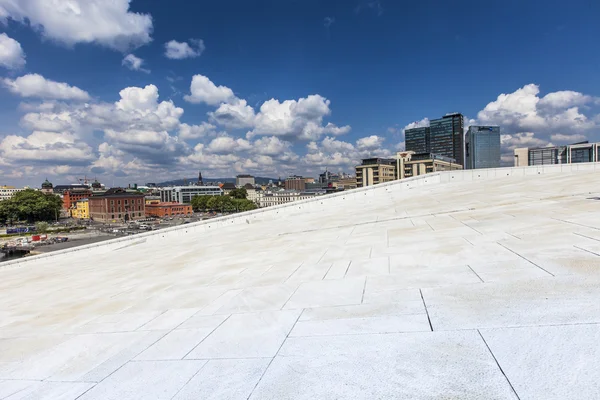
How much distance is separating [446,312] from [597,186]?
1866 centimetres

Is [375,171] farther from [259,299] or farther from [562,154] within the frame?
[259,299]

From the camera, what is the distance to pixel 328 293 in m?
6.45

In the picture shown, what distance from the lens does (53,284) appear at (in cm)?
1205

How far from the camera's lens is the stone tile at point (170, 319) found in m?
5.89

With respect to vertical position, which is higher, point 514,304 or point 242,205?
point 514,304

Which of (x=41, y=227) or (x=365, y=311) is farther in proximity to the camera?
(x=41, y=227)

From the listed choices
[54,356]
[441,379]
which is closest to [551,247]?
[441,379]

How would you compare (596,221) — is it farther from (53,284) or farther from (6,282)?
(6,282)

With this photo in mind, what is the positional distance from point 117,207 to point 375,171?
11456 centimetres

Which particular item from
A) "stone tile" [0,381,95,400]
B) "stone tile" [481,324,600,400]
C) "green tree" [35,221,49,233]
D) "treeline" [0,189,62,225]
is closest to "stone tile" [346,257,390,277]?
"stone tile" [481,324,600,400]

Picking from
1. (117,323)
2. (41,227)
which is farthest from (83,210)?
(117,323)

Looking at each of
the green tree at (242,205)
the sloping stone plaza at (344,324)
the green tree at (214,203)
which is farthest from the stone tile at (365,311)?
the green tree at (214,203)

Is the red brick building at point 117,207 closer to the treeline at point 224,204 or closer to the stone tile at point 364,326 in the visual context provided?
the treeline at point 224,204

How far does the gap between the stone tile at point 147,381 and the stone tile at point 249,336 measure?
322 millimetres
